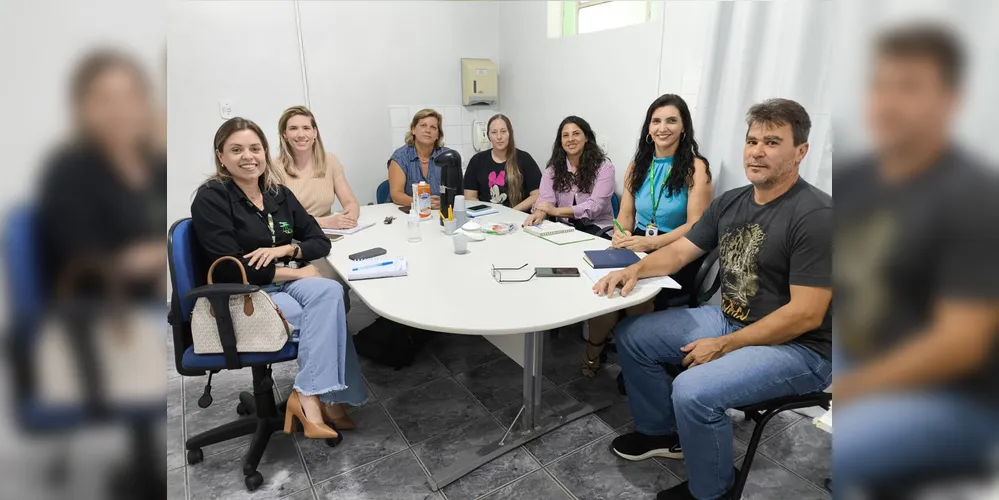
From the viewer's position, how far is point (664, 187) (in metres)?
2.59

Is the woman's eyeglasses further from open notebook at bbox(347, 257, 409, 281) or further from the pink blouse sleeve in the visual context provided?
the pink blouse sleeve

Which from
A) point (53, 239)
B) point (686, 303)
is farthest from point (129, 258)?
→ point (686, 303)

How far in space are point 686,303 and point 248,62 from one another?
3132 mm

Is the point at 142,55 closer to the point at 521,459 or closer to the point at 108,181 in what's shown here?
the point at 108,181

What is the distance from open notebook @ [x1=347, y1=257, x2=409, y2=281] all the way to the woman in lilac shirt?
1186 mm

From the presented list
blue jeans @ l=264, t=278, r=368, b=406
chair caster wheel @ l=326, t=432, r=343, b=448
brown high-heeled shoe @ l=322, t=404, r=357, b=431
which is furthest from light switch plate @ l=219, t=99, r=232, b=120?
chair caster wheel @ l=326, t=432, r=343, b=448

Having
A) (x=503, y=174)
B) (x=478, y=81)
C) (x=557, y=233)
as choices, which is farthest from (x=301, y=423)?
(x=478, y=81)

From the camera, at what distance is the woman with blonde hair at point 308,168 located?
2.90 m

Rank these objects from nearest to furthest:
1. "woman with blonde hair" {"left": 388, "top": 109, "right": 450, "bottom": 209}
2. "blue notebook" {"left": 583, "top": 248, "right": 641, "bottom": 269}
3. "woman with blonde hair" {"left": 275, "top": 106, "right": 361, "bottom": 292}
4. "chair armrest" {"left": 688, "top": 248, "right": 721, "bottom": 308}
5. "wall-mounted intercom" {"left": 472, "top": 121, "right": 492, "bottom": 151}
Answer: "blue notebook" {"left": 583, "top": 248, "right": 641, "bottom": 269}, "chair armrest" {"left": 688, "top": 248, "right": 721, "bottom": 308}, "woman with blonde hair" {"left": 275, "top": 106, "right": 361, "bottom": 292}, "woman with blonde hair" {"left": 388, "top": 109, "right": 450, "bottom": 209}, "wall-mounted intercom" {"left": 472, "top": 121, "right": 492, "bottom": 151}

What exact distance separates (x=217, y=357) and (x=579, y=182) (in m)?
2.14

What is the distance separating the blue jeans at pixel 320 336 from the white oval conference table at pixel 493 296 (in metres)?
0.13

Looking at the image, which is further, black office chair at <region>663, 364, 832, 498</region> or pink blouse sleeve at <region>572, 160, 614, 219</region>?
pink blouse sleeve at <region>572, 160, 614, 219</region>

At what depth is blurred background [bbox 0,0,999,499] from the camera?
0.57 ft

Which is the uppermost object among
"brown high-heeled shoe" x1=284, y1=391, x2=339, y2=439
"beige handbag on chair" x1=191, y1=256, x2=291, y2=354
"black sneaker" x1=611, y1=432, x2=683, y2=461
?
"beige handbag on chair" x1=191, y1=256, x2=291, y2=354
